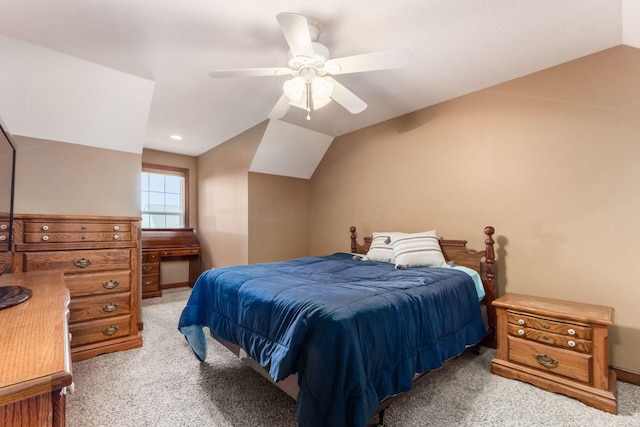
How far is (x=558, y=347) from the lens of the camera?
195 cm

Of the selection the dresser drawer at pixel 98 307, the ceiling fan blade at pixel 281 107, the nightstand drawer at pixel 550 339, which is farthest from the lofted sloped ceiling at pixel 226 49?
the nightstand drawer at pixel 550 339

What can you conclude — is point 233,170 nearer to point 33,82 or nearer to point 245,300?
point 33,82

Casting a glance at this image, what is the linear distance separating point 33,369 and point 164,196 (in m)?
5.04

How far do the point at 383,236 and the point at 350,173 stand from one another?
4.07 ft

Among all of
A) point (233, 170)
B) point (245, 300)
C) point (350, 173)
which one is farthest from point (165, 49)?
point (350, 173)

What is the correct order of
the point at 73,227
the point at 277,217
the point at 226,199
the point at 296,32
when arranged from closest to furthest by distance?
the point at 296,32 → the point at 73,227 → the point at 277,217 → the point at 226,199

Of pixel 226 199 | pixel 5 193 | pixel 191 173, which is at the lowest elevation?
pixel 5 193

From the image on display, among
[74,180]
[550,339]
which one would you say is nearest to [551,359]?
[550,339]

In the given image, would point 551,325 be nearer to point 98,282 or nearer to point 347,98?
point 347,98

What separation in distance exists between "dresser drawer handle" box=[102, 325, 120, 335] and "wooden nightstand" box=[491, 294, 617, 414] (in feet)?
10.3

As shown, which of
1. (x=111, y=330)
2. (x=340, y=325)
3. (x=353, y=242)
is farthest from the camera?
(x=353, y=242)

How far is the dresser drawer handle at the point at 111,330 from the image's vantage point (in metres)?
2.51

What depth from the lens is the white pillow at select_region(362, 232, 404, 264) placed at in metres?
3.10

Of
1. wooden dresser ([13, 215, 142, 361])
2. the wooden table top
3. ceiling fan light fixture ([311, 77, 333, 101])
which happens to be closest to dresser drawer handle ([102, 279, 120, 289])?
wooden dresser ([13, 215, 142, 361])
